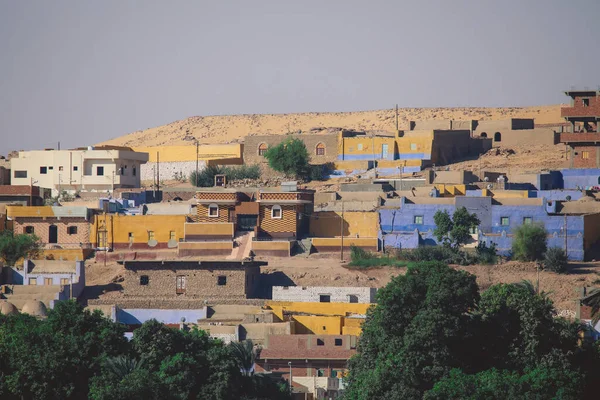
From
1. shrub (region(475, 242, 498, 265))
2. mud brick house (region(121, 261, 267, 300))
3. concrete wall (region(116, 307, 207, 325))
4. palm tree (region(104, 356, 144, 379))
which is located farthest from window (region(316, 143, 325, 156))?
palm tree (region(104, 356, 144, 379))

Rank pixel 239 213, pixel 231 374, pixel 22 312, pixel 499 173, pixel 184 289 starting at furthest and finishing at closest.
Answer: pixel 499 173
pixel 239 213
pixel 184 289
pixel 22 312
pixel 231 374

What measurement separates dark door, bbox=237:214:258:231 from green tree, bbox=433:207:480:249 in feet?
17.9

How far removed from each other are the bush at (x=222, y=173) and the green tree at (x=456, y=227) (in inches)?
493

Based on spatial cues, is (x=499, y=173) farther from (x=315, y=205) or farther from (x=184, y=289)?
(x=184, y=289)

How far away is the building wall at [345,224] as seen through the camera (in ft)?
157

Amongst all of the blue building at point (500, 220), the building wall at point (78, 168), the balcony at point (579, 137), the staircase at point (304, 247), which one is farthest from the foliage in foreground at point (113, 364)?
the balcony at point (579, 137)

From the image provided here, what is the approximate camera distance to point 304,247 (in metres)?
46.7

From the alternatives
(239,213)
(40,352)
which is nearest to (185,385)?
(40,352)

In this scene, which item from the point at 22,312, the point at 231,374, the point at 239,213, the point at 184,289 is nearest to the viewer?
the point at 231,374

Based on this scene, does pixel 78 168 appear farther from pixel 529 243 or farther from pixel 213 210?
pixel 529 243

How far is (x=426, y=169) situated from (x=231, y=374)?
1020 inches

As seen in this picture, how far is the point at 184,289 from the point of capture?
42344 mm

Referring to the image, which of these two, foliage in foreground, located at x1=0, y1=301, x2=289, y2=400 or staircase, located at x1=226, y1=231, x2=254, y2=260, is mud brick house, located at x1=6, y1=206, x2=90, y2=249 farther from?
foliage in foreground, located at x1=0, y1=301, x2=289, y2=400

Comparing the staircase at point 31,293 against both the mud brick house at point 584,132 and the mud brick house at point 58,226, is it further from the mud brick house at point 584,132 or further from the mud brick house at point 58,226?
the mud brick house at point 584,132
